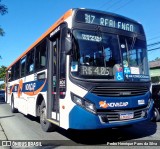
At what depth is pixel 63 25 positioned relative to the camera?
23.8 ft

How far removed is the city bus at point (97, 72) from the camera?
6477 millimetres

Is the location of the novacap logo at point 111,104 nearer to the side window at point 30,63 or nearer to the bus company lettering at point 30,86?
the bus company lettering at point 30,86

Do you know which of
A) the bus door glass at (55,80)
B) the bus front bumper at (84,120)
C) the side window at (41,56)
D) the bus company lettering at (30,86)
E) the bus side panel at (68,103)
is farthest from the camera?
the bus company lettering at (30,86)

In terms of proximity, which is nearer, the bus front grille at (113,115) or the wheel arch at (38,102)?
the bus front grille at (113,115)

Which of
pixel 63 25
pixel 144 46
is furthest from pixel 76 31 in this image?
pixel 144 46

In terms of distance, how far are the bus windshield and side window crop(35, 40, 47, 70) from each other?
233 centimetres

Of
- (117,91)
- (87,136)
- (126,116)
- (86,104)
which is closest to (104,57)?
(117,91)

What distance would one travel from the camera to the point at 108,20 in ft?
24.3

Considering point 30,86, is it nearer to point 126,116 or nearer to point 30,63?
point 30,63

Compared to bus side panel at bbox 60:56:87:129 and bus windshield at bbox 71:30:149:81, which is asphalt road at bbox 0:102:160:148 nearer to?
bus side panel at bbox 60:56:87:129

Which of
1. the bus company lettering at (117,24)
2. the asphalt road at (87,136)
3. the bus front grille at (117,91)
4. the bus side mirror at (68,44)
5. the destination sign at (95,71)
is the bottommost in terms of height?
the asphalt road at (87,136)

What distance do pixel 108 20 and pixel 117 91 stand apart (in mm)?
1999

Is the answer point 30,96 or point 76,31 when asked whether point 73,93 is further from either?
point 30,96

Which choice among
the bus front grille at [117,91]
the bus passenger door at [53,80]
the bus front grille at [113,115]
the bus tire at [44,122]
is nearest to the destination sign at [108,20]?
the bus passenger door at [53,80]
